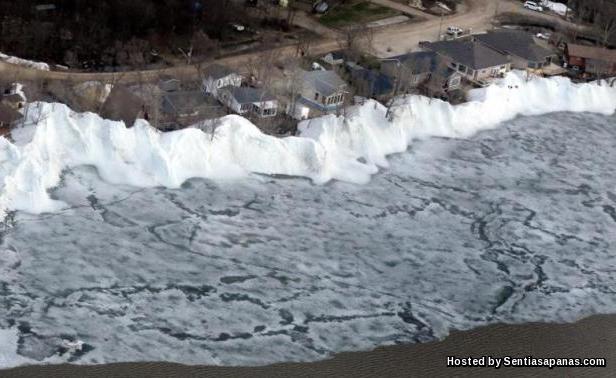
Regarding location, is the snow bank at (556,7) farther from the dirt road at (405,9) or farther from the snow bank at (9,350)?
the snow bank at (9,350)

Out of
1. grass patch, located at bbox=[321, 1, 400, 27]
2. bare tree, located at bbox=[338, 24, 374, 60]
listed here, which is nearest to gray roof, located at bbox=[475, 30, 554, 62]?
grass patch, located at bbox=[321, 1, 400, 27]

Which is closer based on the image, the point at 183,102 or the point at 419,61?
the point at 183,102

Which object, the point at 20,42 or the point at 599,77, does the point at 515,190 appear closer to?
the point at 599,77

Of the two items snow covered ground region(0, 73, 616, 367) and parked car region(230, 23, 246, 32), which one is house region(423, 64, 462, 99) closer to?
snow covered ground region(0, 73, 616, 367)

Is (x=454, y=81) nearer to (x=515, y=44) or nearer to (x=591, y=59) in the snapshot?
(x=515, y=44)

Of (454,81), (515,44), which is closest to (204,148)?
(454,81)

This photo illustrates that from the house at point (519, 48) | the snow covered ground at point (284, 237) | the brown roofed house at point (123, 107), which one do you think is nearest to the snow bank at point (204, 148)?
the snow covered ground at point (284, 237)
